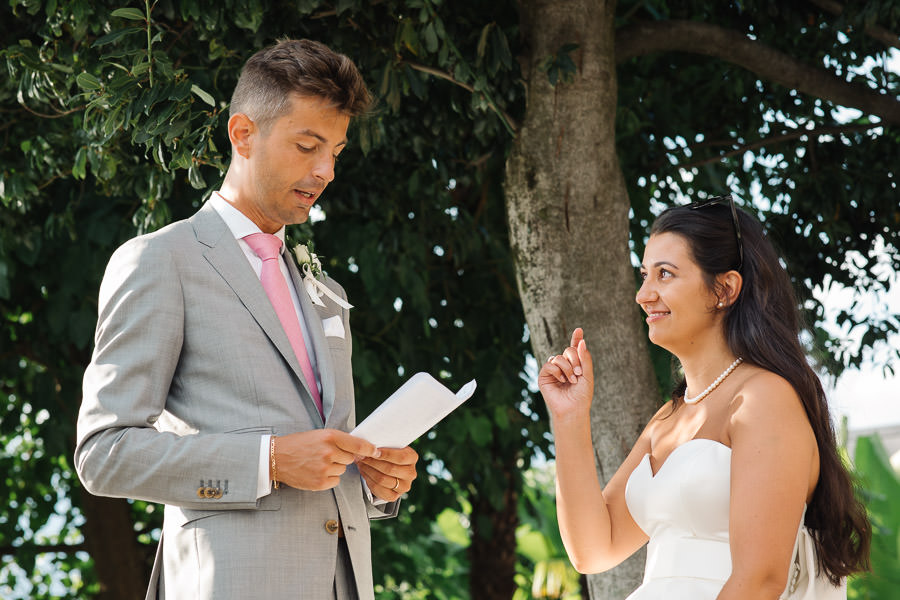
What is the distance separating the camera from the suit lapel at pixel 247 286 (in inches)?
95.4

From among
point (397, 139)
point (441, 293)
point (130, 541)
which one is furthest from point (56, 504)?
point (397, 139)

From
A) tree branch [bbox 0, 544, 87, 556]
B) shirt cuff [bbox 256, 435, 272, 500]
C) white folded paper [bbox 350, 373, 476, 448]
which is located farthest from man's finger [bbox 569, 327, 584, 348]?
tree branch [bbox 0, 544, 87, 556]

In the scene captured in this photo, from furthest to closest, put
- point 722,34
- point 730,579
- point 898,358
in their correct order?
point 898,358
point 722,34
point 730,579

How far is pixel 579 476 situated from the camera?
309cm

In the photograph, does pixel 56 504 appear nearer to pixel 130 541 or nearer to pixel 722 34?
pixel 130 541

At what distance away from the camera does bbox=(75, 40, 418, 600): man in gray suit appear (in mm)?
2244

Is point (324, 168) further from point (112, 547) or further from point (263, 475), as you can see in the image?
point (112, 547)

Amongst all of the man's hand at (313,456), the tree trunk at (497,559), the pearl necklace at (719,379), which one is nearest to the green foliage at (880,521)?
the tree trunk at (497,559)

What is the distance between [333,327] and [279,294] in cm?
16

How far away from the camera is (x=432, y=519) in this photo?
705 cm

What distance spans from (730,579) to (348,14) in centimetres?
273

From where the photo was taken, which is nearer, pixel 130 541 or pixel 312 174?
pixel 312 174

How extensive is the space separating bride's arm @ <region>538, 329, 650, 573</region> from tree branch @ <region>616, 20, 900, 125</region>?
2110mm

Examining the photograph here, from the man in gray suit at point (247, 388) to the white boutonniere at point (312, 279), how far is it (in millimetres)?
13
